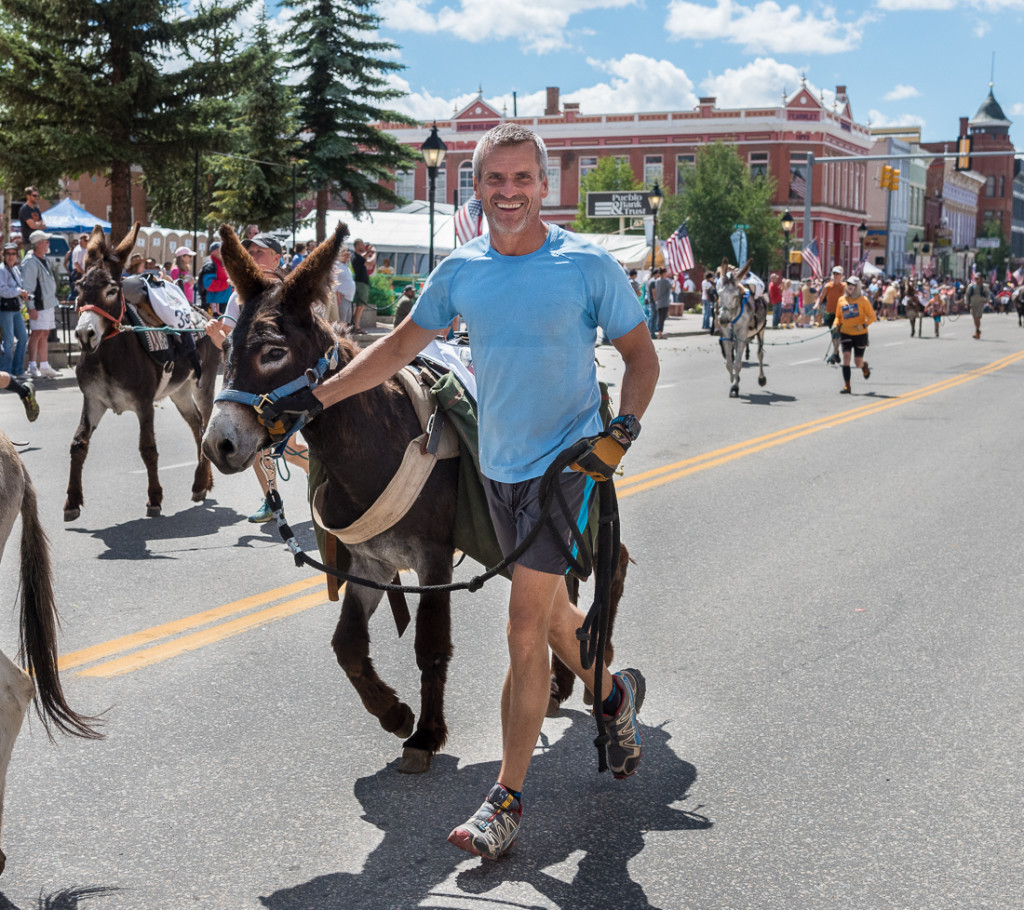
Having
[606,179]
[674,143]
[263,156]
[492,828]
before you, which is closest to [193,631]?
[492,828]

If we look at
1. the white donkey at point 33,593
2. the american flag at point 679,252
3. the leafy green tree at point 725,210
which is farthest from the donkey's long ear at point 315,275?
the leafy green tree at point 725,210

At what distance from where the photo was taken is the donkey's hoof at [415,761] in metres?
4.38

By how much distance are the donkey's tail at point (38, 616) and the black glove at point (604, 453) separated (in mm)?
1685

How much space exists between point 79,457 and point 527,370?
20.3 feet

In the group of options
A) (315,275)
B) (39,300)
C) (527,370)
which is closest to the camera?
(527,370)

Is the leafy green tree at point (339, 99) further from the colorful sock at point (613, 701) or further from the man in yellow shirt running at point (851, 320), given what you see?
the colorful sock at point (613, 701)

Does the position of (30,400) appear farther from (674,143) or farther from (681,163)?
(674,143)

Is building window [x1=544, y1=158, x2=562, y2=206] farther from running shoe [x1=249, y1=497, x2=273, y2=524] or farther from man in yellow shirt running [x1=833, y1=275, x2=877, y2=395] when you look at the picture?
running shoe [x1=249, y1=497, x2=273, y2=524]

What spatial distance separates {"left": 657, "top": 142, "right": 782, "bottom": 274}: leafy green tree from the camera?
220 ft

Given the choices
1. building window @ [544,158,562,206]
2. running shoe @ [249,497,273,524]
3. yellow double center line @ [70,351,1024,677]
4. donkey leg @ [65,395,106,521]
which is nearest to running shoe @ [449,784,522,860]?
yellow double center line @ [70,351,1024,677]

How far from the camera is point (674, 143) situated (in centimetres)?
7838

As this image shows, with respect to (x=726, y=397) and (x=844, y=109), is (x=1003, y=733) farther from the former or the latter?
(x=844, y=109)

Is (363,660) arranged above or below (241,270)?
below

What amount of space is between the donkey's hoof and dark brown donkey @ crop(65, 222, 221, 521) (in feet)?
17.2
